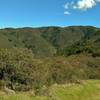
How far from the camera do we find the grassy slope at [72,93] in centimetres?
1385

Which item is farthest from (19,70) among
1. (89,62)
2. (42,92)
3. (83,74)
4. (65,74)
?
(89,62)

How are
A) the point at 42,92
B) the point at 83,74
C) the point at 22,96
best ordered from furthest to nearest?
the point at 83,74 < the point at 42,92 < the point at 22,96

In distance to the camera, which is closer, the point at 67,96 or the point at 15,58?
the point at 67,96

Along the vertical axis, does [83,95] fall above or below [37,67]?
below

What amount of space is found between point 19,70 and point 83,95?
405cm

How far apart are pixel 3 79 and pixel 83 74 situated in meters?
14.2

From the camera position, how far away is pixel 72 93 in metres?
17.0

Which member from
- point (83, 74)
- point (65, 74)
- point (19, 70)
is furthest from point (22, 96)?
point (83, 74)

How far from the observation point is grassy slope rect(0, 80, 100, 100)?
13848 millimetres

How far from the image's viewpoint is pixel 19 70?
1673cm

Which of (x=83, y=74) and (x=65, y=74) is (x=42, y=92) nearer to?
(x=65, y=74)

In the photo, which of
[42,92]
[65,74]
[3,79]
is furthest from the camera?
[65,74]

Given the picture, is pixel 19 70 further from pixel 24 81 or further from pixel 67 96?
pixel 67 96

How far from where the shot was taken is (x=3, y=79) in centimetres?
1633
